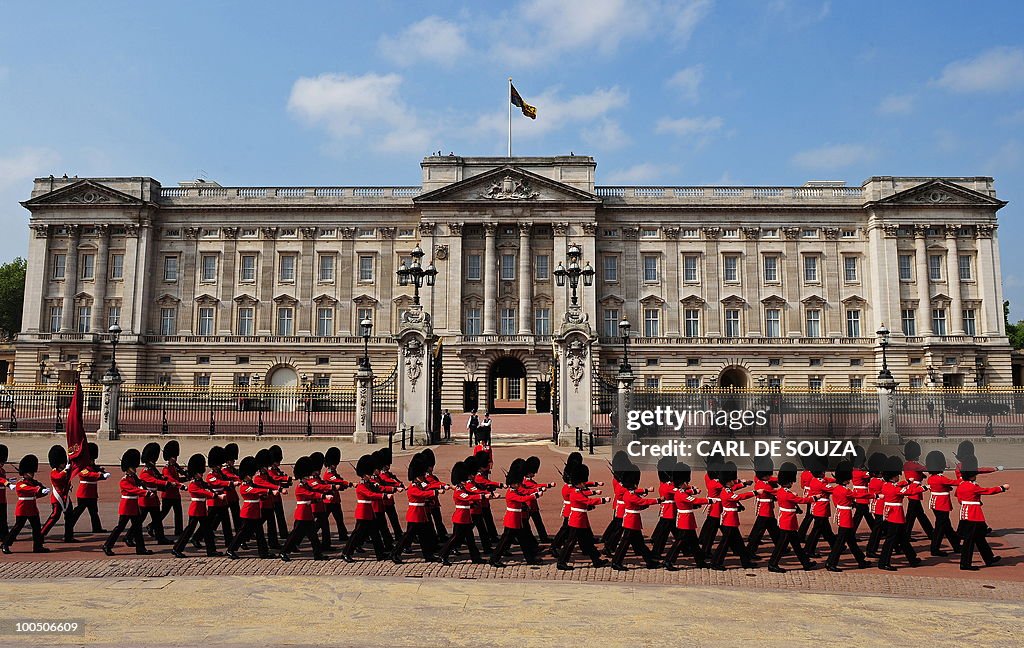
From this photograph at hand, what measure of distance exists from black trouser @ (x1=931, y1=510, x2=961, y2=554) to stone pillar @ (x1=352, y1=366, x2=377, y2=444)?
671 inches

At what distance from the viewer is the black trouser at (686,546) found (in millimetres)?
9133

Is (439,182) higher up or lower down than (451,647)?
higher up

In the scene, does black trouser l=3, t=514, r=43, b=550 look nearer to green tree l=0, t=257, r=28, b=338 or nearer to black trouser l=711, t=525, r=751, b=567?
black trouser l=711, t=525, r=751, b=567

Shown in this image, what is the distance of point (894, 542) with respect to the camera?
9.27m

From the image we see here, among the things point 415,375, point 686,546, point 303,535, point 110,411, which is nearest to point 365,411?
point 415,375

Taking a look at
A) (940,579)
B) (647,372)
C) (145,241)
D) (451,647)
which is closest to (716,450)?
(940,579)

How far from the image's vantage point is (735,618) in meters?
7.25

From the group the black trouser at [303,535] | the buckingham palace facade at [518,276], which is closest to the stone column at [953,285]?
the buckingham palace facade at [518,276]

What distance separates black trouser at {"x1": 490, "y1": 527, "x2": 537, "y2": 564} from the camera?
9180mm

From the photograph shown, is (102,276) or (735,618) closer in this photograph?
(735,618)

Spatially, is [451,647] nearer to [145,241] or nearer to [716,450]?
[716,450]

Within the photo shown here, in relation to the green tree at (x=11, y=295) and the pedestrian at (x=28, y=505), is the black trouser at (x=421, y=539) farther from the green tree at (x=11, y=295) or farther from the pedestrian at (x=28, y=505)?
the green tree at (x=11, y=295)

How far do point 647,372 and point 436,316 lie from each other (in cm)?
1534

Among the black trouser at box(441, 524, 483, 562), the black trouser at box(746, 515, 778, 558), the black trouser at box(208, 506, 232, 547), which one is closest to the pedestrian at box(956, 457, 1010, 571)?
the black trouser at box(746, 515, 778, 558)
